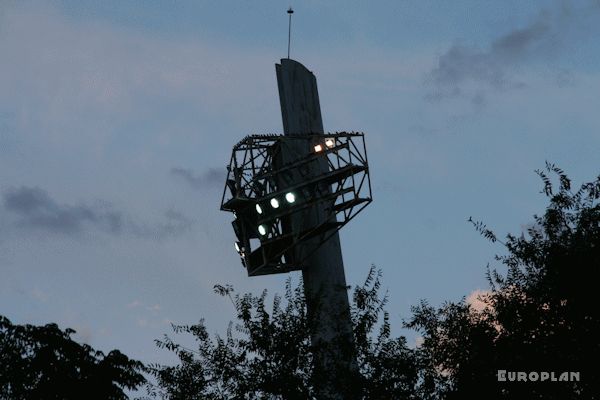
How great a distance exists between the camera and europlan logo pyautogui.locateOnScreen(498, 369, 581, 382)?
75.8 feet

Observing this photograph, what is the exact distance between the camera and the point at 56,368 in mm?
41969

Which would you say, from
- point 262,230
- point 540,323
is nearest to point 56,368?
point 262,230

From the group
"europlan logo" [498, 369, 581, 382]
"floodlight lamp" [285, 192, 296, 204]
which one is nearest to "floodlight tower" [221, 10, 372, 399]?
"floodlight lamp" [285, 192, 296, 204]

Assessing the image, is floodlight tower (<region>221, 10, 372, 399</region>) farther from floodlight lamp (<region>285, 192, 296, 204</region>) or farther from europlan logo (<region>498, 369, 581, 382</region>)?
europlan logo (<region>498, 369, 581, 382</region>)

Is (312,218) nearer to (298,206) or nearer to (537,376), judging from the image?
(298,206)

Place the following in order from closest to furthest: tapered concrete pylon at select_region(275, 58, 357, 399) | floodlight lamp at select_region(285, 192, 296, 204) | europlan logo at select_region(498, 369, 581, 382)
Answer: europlan logo at select_region(498, 369, 581, 382)
floodlight lamp at select_region(285, 192, 296, 204)
tapered concrete pylon at select_region(275, 58, 357, 399)

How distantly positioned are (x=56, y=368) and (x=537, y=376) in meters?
23.9

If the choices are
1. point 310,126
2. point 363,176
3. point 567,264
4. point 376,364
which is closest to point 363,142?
point 363,176

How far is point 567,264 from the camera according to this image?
23484 mm

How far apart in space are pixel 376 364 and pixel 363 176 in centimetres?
1235

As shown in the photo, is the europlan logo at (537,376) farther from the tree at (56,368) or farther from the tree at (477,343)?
the tree at (56,368)

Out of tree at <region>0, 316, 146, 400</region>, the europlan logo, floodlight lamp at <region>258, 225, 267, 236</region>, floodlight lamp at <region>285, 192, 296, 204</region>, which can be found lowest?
the europlan logo

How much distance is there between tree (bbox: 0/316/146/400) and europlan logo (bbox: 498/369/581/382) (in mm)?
22123

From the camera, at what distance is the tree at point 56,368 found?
4119cm
